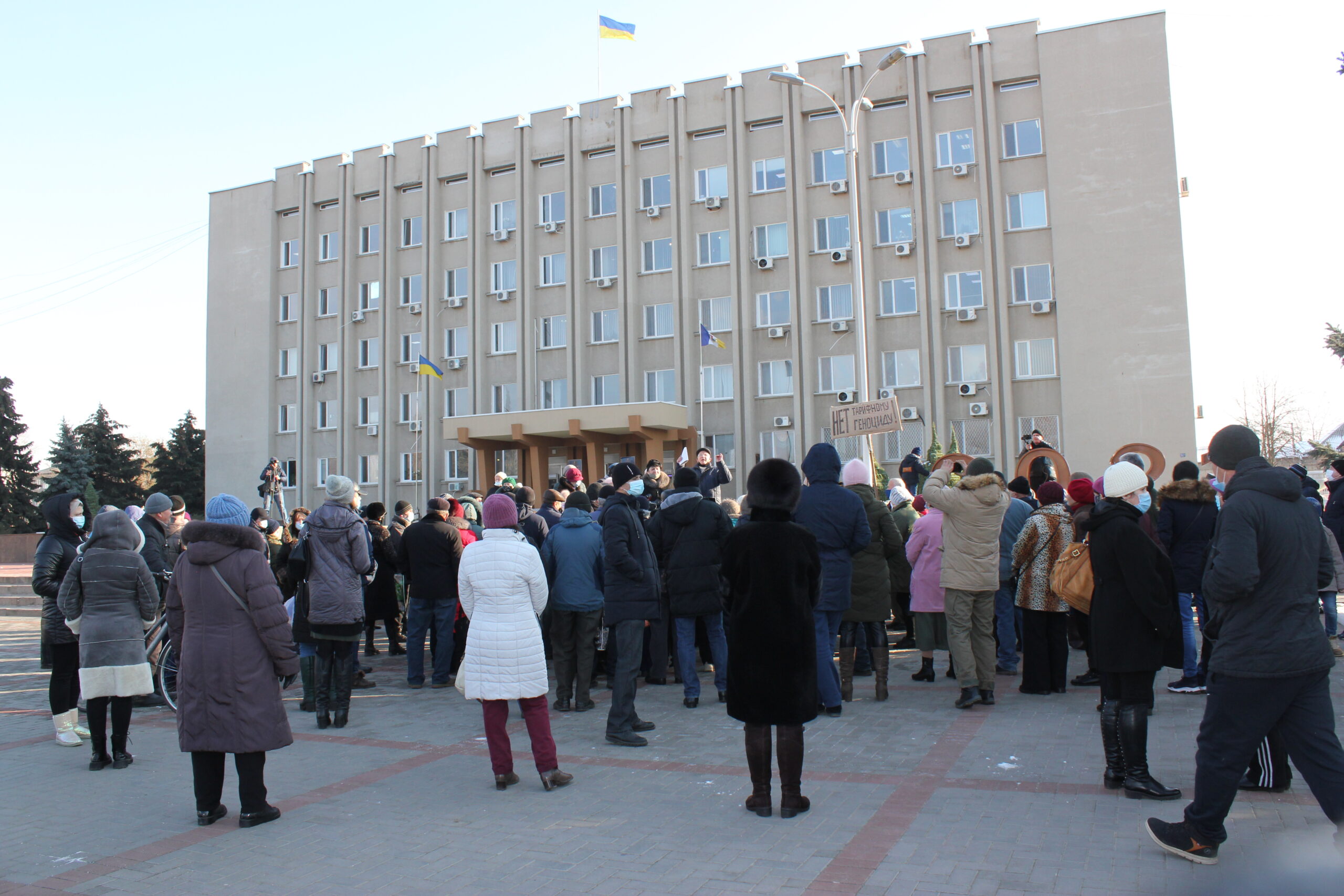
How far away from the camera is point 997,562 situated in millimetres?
8305

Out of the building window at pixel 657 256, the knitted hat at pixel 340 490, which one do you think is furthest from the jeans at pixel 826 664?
the building window at pixel 657 256

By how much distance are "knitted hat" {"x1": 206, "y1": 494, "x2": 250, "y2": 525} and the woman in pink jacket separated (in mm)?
6247

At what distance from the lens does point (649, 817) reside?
560 cm

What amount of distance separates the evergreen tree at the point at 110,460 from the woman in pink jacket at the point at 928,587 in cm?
5006

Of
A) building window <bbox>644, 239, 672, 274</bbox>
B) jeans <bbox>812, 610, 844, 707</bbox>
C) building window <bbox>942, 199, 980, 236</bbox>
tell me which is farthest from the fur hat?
building window <bbox>644, 239, 672, 274</bbox>

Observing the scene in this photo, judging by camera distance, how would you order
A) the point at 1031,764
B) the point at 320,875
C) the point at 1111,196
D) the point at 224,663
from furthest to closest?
the point at 1111,196
the point at 1031,764
the point at 224,663
the point at 320,875

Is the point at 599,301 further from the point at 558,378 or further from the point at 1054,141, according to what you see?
the point at 1054,141

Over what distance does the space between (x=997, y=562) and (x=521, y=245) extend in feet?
107

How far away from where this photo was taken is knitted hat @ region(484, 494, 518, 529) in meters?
6.52

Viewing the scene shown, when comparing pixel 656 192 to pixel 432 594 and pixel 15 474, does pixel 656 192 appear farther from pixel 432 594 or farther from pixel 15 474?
pixel 15 474

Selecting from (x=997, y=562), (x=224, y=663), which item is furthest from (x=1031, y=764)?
(x=224, y=663)

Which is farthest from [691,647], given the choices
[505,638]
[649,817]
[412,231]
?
[412,231]

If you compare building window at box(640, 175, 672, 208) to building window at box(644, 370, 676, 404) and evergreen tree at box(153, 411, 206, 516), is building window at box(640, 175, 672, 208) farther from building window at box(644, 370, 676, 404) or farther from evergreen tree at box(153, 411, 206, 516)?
evergreen tree at box(153, 411, 206, 516)

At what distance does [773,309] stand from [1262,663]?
3081 cm
